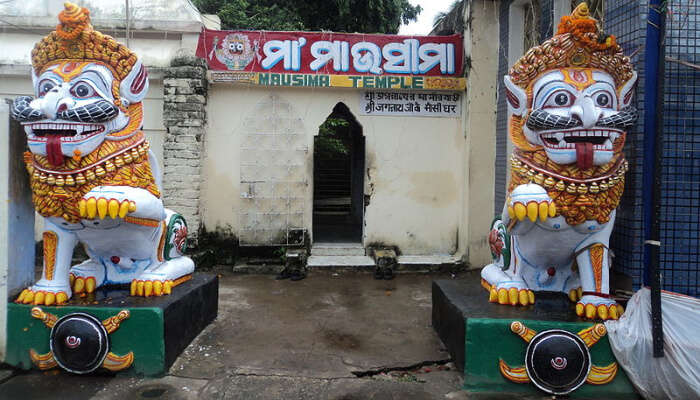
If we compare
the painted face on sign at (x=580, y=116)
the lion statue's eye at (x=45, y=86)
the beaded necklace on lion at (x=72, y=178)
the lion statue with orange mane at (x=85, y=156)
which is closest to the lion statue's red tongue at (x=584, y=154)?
the painted face on sign at (x=580, y=116)

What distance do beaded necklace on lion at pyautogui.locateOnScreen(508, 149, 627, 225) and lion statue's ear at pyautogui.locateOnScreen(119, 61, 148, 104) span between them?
2.89m

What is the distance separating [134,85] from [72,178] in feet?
2.70

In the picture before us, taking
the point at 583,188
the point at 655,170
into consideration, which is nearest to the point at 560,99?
the point at 583,188

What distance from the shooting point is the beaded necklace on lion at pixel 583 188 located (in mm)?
3348

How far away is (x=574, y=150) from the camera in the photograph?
3.32 m

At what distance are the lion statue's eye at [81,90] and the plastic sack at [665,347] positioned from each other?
3.76 m

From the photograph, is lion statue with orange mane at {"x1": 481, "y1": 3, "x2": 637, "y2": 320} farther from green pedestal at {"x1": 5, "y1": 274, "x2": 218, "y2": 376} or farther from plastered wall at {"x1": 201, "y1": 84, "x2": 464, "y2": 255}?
plastered wall at {"x1": 201, "y1": 84, "x2": 464, "y2": 255}

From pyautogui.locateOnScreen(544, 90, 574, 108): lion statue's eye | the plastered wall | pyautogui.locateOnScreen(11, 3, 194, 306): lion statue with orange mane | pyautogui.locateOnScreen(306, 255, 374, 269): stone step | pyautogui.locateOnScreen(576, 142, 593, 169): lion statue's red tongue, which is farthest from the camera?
the plastered wall

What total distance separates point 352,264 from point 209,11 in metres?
8.25

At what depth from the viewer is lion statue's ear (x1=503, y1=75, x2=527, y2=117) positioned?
12.0ft

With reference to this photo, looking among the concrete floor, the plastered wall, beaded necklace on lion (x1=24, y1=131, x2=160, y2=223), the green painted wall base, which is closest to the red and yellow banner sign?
the plastered wall

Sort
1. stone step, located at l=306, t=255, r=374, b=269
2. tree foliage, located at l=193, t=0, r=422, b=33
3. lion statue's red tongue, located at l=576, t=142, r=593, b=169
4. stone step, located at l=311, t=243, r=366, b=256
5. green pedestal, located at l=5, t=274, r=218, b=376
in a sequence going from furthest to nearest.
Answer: tree foliage, located at l=193, t=0, r=422, b=33 → stone step, located at l=311, t=243, r=366, b=256 → stone step, located at l=306, t=255, r=374, b=269 → green pedestal, located at l=5, t=274, r=218, b=376 → lion statue's red tongue, located at l=576, t=142, r=593, b=169

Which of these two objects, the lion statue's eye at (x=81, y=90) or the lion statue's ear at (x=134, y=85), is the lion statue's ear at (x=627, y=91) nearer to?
the lion statue's ear at (x=134, y=85)

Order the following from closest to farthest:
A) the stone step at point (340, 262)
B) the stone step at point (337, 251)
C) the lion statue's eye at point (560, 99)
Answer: the lion statue's eye at point (560, 99), the stone step at point (340, 262), the stone step at point (337, 251)
